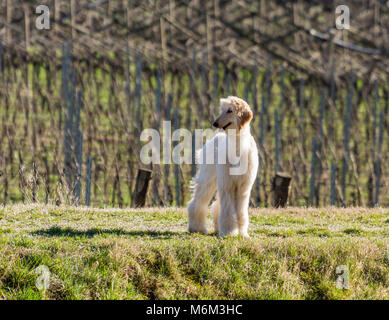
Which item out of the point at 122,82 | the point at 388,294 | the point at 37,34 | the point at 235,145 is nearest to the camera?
the point at 388,294

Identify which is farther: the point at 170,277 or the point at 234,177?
the point at 234,177

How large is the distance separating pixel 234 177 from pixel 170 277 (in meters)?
1.47

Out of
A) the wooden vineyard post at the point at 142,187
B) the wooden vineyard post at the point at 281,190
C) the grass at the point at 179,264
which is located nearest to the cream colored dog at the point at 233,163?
the grass at the point at 179,264

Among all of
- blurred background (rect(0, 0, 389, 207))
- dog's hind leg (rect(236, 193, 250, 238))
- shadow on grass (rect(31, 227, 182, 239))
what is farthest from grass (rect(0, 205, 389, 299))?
blurred background (rect(0, 0, 389, 207))

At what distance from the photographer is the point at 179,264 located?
731 centimetres

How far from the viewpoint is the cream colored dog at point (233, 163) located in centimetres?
776

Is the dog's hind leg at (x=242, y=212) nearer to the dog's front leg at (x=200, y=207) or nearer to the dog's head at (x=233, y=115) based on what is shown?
the dog's front leg at (x=200, y=207)

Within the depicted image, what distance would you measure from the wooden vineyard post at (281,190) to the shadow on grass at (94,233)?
366cm

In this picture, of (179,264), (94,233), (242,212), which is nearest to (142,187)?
(94,233)

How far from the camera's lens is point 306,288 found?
7.39 m

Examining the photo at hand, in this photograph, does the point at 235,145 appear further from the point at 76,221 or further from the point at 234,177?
the point at 76,221

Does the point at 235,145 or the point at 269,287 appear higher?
the point at 235,145
